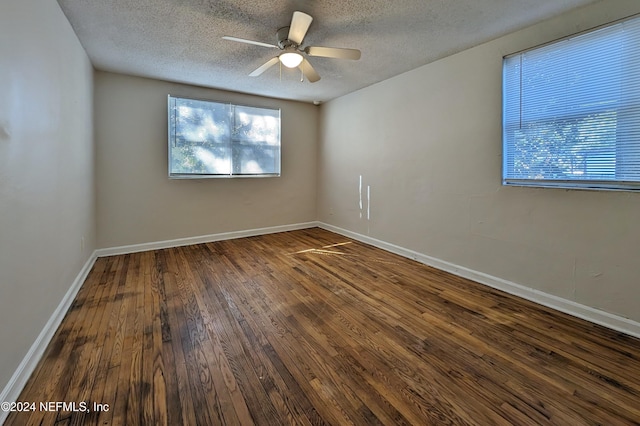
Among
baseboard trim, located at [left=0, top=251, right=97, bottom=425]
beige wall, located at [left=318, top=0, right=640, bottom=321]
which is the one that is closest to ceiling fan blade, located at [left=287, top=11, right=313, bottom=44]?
beige wall, located at [left=318, top=0, right=640, bottom=321]

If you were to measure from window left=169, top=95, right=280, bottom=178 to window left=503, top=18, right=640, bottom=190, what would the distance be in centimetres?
362

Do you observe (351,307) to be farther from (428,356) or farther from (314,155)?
(314,155)

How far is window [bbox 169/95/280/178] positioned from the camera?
4.20 m

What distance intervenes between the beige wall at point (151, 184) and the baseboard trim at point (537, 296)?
2.80 metres

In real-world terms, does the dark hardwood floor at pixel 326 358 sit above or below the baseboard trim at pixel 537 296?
below

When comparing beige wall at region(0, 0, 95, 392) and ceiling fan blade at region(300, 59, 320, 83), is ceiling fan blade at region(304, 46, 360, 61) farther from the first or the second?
beige wall at region(0, 0, 95, 392)

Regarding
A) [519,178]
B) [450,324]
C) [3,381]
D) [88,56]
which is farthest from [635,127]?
[88,56]

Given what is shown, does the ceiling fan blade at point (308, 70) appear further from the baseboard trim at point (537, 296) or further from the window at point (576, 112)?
the baseboard trim at point (537, 296)

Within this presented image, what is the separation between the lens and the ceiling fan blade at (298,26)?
2062 millimetres

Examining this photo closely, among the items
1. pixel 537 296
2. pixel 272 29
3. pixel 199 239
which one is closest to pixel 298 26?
pixel 272 29

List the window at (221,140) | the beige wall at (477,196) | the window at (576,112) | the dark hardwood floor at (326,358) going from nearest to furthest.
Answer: the dark hardwood floor at (326,358)
the window at (576,112)
the beige wall at (477,196)
the window at (221,140)

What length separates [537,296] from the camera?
257 cm

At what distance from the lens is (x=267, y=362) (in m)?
1.76

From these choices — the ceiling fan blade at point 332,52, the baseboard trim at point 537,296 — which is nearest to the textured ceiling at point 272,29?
the ceiling fan blade at point 332,52
